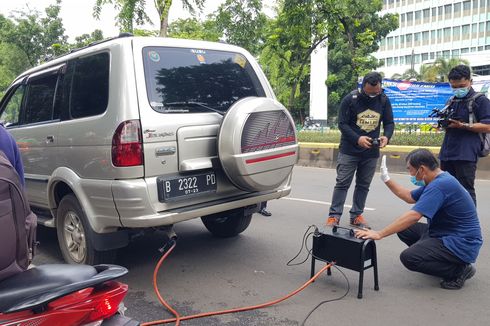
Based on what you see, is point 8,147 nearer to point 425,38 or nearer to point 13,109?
point 13,109

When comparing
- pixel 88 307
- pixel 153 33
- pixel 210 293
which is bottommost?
pixel 210 293

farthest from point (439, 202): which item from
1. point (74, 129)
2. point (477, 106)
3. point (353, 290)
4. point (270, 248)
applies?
point (74, 129)

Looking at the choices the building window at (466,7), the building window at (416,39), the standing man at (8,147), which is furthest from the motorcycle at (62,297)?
the building window at (416,39)

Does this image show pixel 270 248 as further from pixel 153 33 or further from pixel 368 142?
pixel 153 33

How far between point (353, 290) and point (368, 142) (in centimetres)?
188

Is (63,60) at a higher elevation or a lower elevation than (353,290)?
higher

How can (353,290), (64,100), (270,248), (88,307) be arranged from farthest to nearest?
(270,248) → (64,100) → (353,290) → (88,307)

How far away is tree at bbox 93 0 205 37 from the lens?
37.0ft

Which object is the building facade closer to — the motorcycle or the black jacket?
the black jacket

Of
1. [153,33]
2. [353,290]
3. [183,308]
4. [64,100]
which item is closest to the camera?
[183,308]

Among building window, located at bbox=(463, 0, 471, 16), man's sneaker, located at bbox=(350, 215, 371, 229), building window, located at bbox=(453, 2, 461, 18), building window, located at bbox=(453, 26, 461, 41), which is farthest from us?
building window, located at bbox=(453, 26, 461, 41)

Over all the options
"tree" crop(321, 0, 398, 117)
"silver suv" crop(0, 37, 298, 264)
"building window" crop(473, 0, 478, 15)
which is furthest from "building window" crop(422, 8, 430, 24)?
"silver suv" crop(0, 37, 298, 264)

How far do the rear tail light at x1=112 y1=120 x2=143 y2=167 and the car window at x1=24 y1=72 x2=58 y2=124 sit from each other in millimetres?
1234

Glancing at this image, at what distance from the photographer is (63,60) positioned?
A: 3.90 metres
